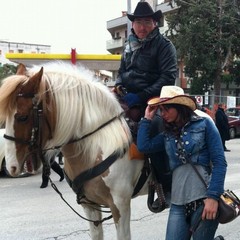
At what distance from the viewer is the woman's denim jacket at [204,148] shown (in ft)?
9.33

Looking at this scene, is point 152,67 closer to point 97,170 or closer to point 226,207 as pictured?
point 97,170

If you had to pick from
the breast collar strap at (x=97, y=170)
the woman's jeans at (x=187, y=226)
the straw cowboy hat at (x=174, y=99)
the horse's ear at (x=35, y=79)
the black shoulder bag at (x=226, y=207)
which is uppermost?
the horse's ear at (x=35, y=79)

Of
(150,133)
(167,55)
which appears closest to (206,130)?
(150,133)

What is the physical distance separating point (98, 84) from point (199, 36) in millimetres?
27340

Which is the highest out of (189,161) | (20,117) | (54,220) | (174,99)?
(174,99)

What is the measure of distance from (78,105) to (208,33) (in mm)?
27802

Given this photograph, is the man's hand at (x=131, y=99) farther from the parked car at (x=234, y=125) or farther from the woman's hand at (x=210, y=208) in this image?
the parked car at (x=234, y=125)

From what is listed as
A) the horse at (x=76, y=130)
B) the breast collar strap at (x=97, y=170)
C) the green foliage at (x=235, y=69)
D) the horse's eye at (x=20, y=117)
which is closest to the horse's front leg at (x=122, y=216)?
the horse at (x=76, y=130)

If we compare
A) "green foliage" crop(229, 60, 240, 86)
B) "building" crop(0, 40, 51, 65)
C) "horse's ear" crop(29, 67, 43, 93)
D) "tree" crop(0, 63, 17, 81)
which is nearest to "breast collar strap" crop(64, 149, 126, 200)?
"horse's ear" crop(29, 67, 43, 93)

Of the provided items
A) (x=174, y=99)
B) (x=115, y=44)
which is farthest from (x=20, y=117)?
(x=115, y=44)

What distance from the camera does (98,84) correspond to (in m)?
3.54

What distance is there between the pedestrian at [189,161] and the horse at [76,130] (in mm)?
499

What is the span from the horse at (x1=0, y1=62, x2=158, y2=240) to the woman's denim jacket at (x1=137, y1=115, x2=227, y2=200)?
0.52 meters

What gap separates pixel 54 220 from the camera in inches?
242
